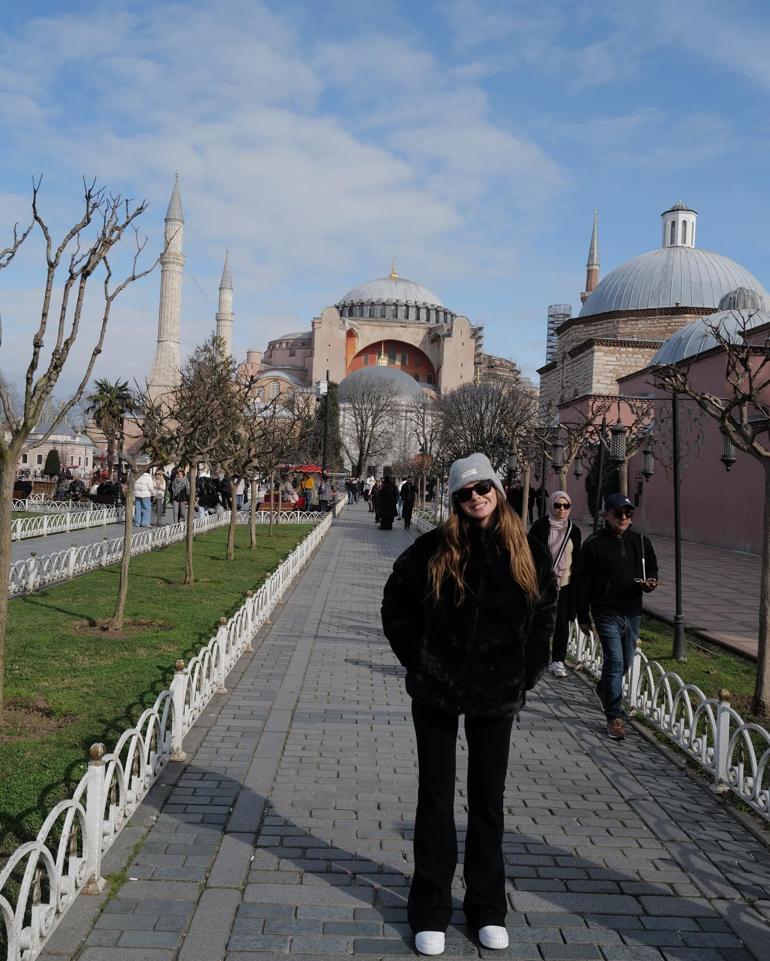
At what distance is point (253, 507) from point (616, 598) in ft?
43.8

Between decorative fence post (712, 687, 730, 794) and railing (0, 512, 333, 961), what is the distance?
3.07 meters

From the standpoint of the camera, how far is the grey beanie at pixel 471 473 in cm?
327

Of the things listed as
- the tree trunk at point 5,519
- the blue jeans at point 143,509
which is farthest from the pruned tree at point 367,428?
the tree trunk at point 5,519

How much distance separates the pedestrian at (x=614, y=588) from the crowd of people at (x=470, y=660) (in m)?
2.81

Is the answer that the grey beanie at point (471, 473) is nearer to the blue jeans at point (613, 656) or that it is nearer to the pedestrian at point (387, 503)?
the blue jeans at point (613, 656)

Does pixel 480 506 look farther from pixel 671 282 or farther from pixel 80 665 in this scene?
pixel 671 282

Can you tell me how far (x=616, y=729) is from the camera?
5.96 m

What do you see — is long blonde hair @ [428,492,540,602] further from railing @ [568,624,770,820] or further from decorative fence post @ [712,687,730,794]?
decorative fence post @ [712,687,730,794]

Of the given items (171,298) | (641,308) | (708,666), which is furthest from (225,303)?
(708,666)

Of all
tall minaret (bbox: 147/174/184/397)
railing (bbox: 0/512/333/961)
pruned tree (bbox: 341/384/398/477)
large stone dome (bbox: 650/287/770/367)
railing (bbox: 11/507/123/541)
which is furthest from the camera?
pruned tree (bbox: 341/384/398/477)

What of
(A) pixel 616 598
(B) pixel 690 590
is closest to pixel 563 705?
(A) pixel 616 598

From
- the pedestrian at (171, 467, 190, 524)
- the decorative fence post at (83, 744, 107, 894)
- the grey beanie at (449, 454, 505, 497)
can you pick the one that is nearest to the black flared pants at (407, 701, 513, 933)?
the grey beanie at (449, 454, 505, 497)

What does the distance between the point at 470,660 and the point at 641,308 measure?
41.7 meters

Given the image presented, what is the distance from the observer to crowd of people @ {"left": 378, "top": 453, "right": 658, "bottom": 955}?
125 inches
